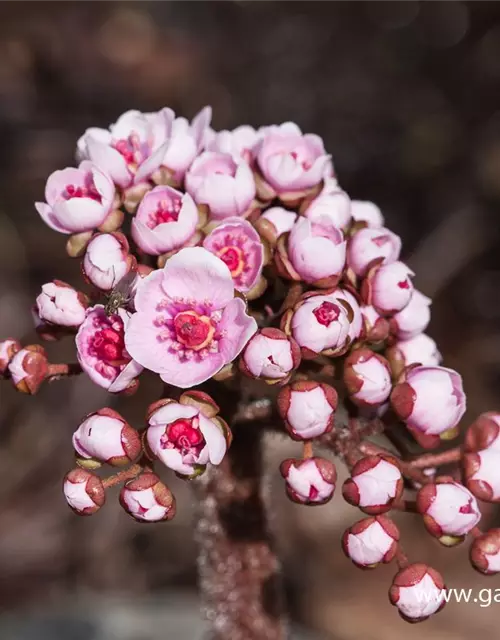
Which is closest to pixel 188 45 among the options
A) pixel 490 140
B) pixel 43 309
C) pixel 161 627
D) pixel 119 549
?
pixel 490 140

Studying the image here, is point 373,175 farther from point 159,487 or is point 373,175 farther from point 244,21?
point 159,487

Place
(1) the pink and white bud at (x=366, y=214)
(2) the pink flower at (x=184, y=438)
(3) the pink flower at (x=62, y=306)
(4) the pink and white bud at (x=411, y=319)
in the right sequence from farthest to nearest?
(1) the pink and white bud at (x=366, y=214) → (4) the pink and white bud at (x=411, y=319) → (3) the pink flower at (x=62, y=306) → (2) the pink flower at (x=184, y=438)

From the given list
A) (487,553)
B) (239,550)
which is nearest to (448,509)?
(487,553)

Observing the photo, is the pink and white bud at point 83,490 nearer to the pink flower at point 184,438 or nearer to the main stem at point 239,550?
the pink flower at point 184,438

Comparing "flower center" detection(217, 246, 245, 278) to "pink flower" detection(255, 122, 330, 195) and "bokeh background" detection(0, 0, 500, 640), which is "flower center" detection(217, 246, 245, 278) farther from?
"bokeh background" detection(0, 0, 500, 640)

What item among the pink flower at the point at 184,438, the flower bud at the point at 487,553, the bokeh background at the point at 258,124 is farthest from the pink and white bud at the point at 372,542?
the bokeh background at the point at 258,124

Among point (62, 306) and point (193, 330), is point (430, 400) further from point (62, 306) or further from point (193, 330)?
point (62, 306)

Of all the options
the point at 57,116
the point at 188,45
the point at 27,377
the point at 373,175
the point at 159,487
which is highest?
the point at 188,45
